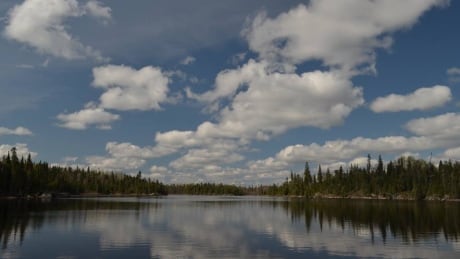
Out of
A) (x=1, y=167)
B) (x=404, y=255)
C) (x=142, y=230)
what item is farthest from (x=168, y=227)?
(x=1, y=167)

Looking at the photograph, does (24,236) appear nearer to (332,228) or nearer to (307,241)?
(307,241)

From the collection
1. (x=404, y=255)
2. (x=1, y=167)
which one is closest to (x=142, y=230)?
(x=404, y=255)

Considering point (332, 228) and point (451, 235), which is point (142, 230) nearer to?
point (332, 228)

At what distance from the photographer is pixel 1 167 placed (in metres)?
188

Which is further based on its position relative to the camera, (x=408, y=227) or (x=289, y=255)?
(x=408, y=227)

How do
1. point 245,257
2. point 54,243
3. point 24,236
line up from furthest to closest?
point 24,236
point 54,243
point 245,257

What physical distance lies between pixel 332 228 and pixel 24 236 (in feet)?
163

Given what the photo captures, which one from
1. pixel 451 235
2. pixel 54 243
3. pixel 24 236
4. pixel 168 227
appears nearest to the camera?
pixel 54 243

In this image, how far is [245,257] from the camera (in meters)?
47.4

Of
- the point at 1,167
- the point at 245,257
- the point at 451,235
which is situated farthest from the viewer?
the point at 1,167

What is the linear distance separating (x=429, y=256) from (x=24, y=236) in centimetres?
5060

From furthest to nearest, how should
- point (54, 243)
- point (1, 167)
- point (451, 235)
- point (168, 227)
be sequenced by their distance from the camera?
point (1, 167), point (168, 227), point (451, 235), point (54, 243)

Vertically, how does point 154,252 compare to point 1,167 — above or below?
below

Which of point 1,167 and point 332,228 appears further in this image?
point 1,167
